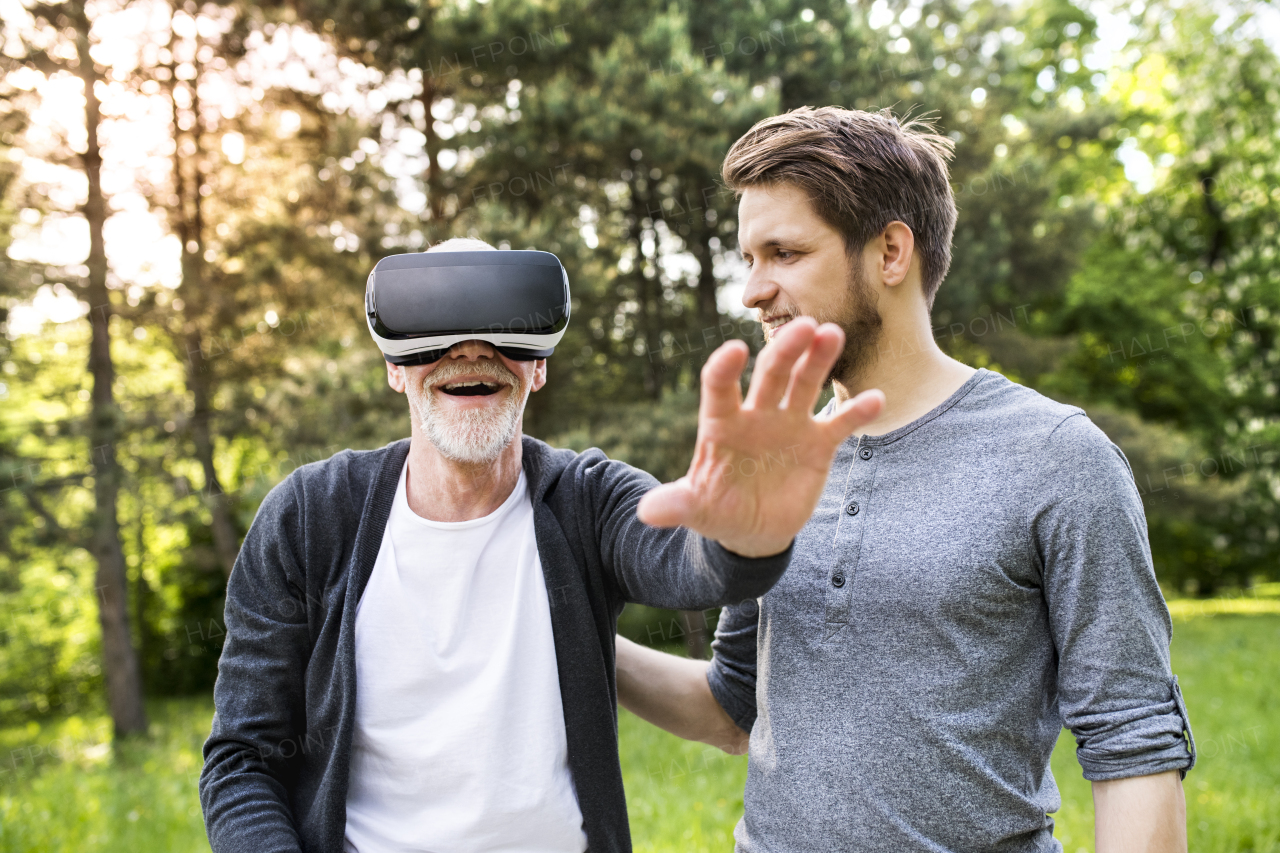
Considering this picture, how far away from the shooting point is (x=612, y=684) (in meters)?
2.09

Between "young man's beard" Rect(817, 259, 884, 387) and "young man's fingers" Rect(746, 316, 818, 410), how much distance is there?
1.96 ft

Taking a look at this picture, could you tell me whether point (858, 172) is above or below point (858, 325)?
above

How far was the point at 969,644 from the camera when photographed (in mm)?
1621

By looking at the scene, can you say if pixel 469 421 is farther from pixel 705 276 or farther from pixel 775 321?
pixel 705 276

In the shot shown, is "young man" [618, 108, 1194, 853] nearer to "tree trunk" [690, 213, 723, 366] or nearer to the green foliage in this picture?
the green foliage

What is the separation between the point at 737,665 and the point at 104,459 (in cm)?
1102

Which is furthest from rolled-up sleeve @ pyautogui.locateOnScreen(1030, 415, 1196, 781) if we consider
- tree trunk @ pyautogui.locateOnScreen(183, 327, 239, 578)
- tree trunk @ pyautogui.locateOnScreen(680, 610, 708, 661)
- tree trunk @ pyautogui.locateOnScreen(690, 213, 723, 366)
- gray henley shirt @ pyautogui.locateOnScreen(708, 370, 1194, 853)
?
tree trunk @ pyautogui.locateOnScreen(183, 327, 239, 578)

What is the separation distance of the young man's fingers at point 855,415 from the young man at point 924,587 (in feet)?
1.61

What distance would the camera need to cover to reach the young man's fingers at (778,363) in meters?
1.19

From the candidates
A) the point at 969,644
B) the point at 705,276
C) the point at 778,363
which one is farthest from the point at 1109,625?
the point at 705,276

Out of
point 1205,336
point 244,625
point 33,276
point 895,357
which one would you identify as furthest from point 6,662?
point 1205,336

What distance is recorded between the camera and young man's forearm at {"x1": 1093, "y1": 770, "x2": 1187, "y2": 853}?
58.7 inches

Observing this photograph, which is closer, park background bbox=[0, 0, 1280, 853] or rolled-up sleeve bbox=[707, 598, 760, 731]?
rolled-up sleeve bbox=[707, 598, 760, 731]

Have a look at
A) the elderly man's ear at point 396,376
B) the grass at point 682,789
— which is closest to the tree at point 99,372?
the grass at point 682,789
